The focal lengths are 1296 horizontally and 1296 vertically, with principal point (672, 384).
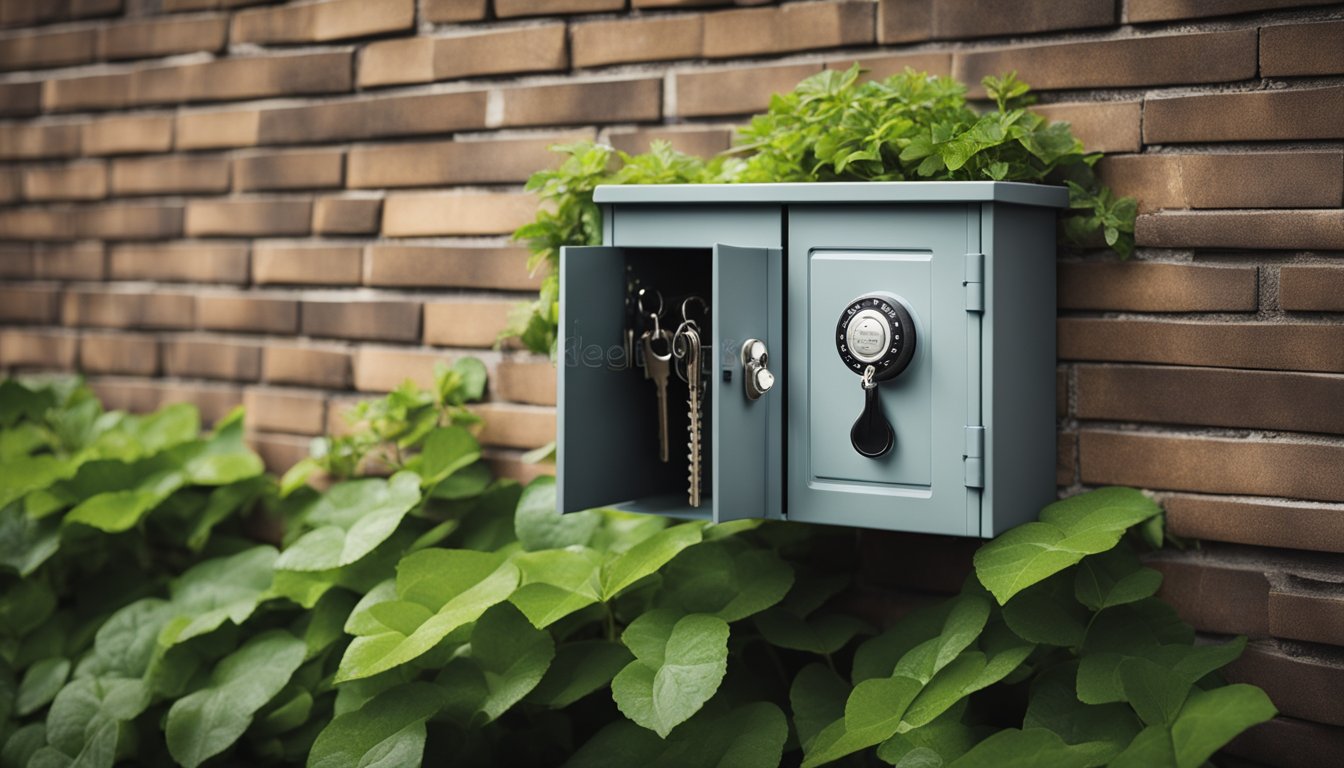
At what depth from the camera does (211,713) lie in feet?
6.85

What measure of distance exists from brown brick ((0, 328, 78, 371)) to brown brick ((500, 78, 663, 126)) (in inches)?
53.7

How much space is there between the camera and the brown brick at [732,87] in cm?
212

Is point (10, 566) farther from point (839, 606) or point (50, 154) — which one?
point (839, 606)

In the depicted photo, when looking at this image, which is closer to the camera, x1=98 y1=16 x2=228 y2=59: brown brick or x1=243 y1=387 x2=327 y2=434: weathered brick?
x1=243 y1=387 x2=327 y2=434: weathered brick

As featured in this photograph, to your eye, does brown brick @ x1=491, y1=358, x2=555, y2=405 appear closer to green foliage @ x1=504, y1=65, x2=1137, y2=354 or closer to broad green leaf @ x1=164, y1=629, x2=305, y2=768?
green foliage @ x1=504, y1=65, x2=1137, y2=354

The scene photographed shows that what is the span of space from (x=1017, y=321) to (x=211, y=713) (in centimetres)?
140

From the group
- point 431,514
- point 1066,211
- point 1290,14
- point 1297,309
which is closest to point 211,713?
point 431,514

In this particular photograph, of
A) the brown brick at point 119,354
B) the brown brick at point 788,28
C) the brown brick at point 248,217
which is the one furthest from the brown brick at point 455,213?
the brown brick at point 119,354

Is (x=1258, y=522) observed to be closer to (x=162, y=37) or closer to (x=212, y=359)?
(x=212, y=359)

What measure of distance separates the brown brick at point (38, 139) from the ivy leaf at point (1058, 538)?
7.81 ft

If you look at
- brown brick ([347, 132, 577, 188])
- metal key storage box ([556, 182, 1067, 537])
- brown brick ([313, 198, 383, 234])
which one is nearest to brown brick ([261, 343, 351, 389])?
brown brick ([313, 198, 383, 234])

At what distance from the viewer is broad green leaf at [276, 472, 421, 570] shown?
2139 mm

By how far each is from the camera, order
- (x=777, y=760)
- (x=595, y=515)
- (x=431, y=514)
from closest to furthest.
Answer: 1. (x=777, y=760)
2. (x=595, y=515)
3. (x=431, y=514)

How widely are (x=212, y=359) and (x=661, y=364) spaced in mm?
1337
